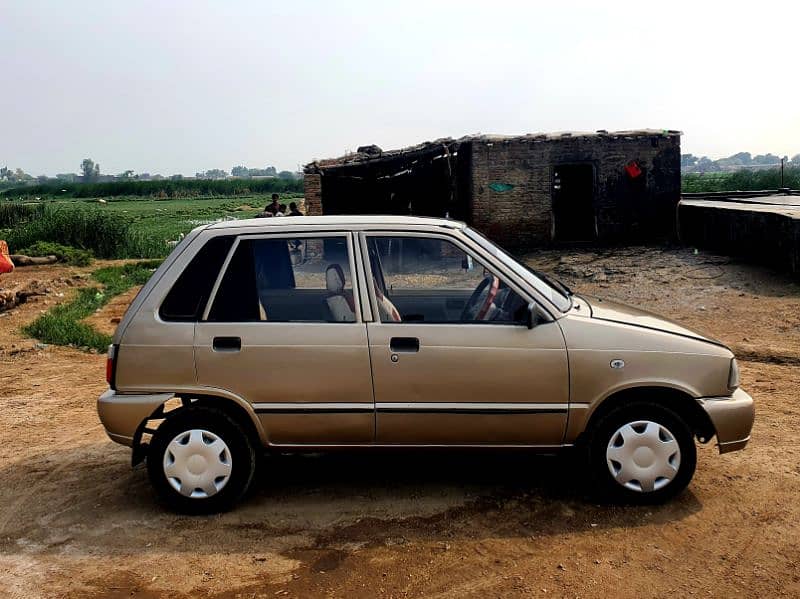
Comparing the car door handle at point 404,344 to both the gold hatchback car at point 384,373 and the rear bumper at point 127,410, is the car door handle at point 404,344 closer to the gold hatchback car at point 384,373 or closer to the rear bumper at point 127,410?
the gold hatchback car at point 384,373

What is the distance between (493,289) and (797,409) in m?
3.78

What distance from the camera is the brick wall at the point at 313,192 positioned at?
2131 cm

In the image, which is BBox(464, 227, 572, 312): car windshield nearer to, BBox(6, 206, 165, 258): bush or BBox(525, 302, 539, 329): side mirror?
BBox(525, 302, 539, 329): side mirror

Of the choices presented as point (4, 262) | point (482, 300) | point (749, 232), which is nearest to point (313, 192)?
point (4, 262)

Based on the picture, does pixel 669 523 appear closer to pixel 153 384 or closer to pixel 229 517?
pixel 229 517

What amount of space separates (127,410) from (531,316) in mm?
2504

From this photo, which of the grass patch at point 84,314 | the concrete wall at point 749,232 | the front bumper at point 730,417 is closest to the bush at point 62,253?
the grass patch at point 84,314

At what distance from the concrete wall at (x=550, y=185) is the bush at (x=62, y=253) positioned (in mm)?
9968

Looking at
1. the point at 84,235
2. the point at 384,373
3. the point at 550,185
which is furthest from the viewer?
the point at 84,235

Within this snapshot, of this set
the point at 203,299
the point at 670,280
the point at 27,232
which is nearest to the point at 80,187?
the point at 27,232

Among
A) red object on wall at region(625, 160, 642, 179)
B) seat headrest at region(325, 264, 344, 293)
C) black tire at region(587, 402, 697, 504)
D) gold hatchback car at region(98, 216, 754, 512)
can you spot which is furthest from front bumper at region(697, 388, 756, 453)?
red object on wall at region(625, 160, 642, 179)

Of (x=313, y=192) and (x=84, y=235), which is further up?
(x=313, y=192)

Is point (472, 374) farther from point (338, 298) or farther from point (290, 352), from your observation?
point (290, 352)

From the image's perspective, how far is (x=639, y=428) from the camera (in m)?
4.89
